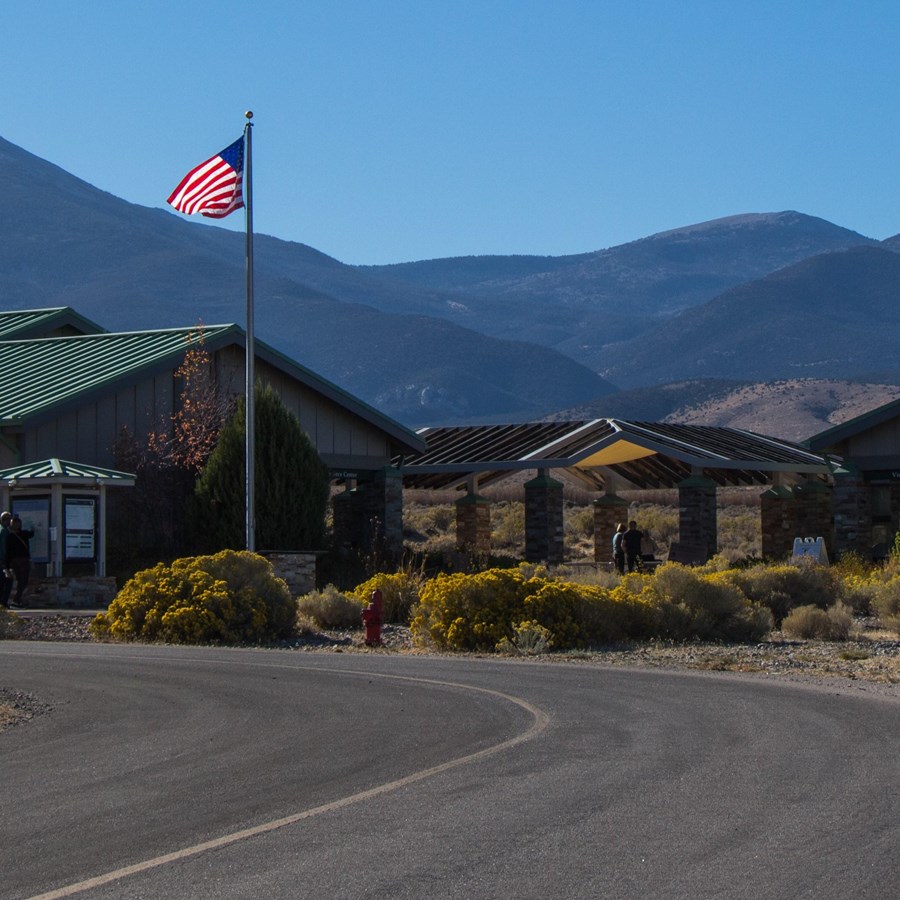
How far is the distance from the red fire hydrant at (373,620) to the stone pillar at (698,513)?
1849 centimetres

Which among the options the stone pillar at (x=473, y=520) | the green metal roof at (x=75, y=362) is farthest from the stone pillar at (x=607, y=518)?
the green metal roof at (x=75, y=362)

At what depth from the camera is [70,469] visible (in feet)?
87.9

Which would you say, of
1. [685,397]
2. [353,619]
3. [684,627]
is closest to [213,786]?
[684,627]

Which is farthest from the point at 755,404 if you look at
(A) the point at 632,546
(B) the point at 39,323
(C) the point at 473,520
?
(A) the point at 632,546

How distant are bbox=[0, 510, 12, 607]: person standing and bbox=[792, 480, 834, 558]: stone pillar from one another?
926 inches

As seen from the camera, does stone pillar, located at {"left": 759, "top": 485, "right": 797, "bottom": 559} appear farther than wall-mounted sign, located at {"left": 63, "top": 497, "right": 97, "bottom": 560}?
Yes

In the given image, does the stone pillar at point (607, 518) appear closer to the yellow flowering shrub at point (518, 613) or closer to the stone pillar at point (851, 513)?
the stone pillar at point (851, 513)

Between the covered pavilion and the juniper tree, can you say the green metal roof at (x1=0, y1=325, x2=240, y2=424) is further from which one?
the covered pavilion

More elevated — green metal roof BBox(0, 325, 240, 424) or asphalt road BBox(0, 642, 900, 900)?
green metal roof BBox(0, 325, 240, 424)

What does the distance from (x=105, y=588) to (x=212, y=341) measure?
8.13 m

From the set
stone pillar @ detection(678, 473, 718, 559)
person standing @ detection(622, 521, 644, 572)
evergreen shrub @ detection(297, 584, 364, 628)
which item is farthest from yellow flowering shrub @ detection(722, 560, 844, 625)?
stone pillar @ detection(678, 473, 718, 559)

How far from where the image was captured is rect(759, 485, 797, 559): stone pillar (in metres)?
42.3

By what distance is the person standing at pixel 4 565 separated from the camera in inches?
973

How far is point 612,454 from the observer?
40094 mm
